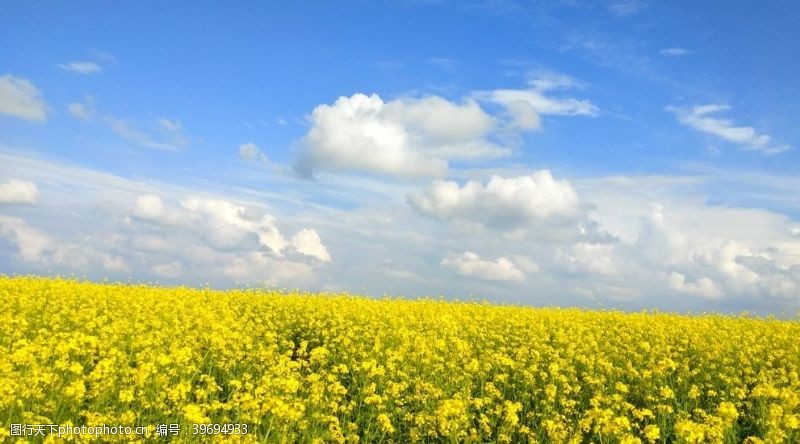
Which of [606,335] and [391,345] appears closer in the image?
[391,345]

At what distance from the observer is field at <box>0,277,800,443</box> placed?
24.5ft

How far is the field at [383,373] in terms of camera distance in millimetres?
7461

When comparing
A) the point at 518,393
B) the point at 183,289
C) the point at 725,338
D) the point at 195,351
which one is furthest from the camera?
the point at 183,289

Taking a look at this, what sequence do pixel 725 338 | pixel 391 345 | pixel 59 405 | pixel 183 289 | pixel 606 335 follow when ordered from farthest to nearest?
pixel 183 289 < pixel 606 335 < pixel 725 338 < pixel 391 345 < pixel 59 405

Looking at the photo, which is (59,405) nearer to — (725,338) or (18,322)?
(18,322)

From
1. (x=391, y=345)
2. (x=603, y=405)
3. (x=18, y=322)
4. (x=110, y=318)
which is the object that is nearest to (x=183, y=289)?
(x=110, y=318)

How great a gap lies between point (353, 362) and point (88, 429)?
6372 millimetres

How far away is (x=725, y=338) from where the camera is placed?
623 inches

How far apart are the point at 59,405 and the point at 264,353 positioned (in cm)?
384

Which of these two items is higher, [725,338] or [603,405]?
[725,338]

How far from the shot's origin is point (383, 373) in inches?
389

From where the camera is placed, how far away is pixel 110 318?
49.7 feet

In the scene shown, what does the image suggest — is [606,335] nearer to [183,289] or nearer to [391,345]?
[391,345]

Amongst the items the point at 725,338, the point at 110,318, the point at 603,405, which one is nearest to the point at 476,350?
the point at 603,405
